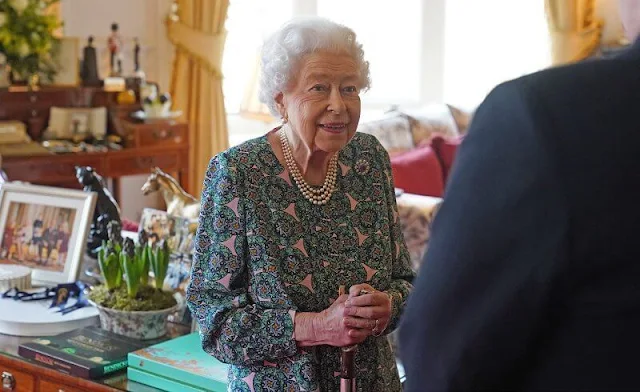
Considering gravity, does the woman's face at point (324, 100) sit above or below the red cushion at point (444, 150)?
above

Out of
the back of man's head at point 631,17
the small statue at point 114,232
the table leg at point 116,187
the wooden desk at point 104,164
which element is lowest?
the table leg at point 116,187

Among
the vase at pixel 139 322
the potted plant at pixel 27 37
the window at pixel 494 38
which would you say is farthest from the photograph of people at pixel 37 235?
the window at pixel 494 38

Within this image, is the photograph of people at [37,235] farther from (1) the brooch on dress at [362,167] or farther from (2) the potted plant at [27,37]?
(2) the potted plant at [27,37]

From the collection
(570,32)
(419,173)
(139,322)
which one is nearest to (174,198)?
(139,322)

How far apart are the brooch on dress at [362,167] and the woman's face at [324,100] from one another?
0.28ft

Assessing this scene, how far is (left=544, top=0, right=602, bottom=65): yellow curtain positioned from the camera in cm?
647

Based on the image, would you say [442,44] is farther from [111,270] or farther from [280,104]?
[280,104]

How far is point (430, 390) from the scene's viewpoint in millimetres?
866

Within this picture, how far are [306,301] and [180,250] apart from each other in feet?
2.43

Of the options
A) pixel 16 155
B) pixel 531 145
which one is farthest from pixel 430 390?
pixel 16 155

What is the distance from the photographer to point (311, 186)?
1742mm

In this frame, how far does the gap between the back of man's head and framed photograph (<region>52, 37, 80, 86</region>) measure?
15.1 feet

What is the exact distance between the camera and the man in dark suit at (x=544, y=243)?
801mm

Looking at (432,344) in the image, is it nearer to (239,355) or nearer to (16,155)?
(239,355)
